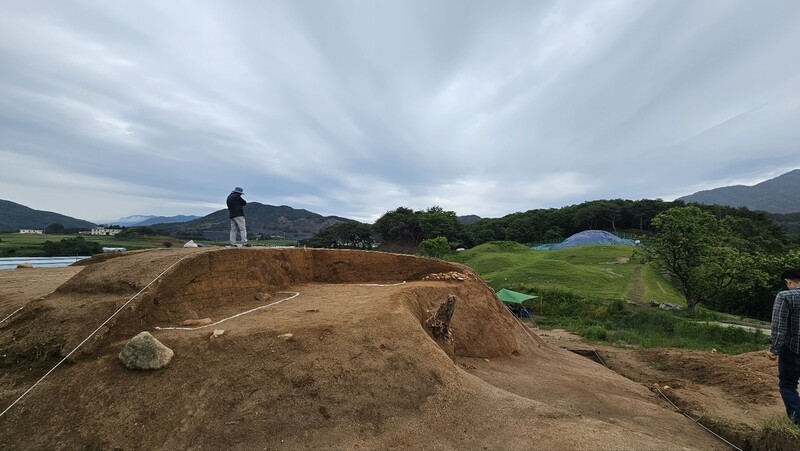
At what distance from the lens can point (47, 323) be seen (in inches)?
207

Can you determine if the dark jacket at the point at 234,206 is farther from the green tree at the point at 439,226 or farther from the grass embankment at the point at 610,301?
the green tree at the point at 439,226

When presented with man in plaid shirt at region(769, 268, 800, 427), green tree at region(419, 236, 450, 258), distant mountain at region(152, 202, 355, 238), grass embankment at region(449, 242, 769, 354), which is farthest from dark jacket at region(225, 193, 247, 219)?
distant mountain at region(152, 202, 355, 238)

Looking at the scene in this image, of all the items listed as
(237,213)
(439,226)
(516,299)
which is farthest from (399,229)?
(237,213)

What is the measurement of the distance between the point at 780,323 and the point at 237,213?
1143 cm

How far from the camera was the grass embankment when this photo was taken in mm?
16344

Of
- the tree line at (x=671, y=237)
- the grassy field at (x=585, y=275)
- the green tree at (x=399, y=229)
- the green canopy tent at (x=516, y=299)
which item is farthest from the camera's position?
the green tree at (x=399, y=229)

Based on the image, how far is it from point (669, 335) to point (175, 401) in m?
20.2

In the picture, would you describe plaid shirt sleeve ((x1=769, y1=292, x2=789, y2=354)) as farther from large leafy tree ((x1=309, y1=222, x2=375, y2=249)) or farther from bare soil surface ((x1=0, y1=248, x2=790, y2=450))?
large leafy tree ((x1=309, y1=222, x2=375, y2=249))

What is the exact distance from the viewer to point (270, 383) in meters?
4.75

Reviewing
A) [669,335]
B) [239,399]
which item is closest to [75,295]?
[239,399]

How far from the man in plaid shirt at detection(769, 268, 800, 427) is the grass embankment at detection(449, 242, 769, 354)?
1164 centimetres

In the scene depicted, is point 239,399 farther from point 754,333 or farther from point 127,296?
point 754,333

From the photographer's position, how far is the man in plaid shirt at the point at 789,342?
16.6 feet

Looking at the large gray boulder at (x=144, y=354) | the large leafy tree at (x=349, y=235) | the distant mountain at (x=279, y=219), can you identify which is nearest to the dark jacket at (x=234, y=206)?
the large gray boulder at (x=144, y=354)
